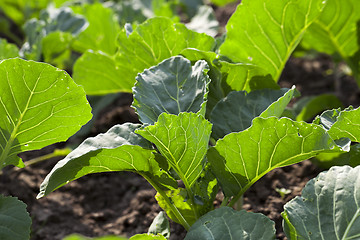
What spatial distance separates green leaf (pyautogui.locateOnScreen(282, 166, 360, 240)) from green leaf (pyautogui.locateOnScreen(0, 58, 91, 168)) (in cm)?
65

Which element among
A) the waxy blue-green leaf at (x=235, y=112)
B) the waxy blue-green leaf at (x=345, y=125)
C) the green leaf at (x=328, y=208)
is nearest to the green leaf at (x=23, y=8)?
the waxy blue-green leaf at (x=235, y=112)

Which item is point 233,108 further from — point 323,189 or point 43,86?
point 43,86

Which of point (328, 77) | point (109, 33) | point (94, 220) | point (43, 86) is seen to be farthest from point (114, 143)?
point (328, 77)

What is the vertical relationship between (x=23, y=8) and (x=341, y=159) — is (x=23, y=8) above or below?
below

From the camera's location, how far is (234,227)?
131 cm

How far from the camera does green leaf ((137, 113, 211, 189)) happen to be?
4.42ft

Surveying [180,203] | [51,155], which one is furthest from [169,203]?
[51,155]

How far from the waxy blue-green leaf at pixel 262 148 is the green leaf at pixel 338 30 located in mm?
1005

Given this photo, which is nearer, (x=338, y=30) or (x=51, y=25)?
(x=338, y=30)

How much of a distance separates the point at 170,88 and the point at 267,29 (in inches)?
19.6

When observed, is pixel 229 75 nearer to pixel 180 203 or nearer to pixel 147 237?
pixel 180 203

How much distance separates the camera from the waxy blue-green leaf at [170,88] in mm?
1560

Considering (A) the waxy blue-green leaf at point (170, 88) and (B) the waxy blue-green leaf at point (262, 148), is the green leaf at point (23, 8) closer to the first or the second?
(A) the waxy blue-green leaf at point (170, 88)

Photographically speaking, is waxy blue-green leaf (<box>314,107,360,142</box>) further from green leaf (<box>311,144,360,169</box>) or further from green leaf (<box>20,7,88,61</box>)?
green leaf (<box>20,7,88,61</box>)
